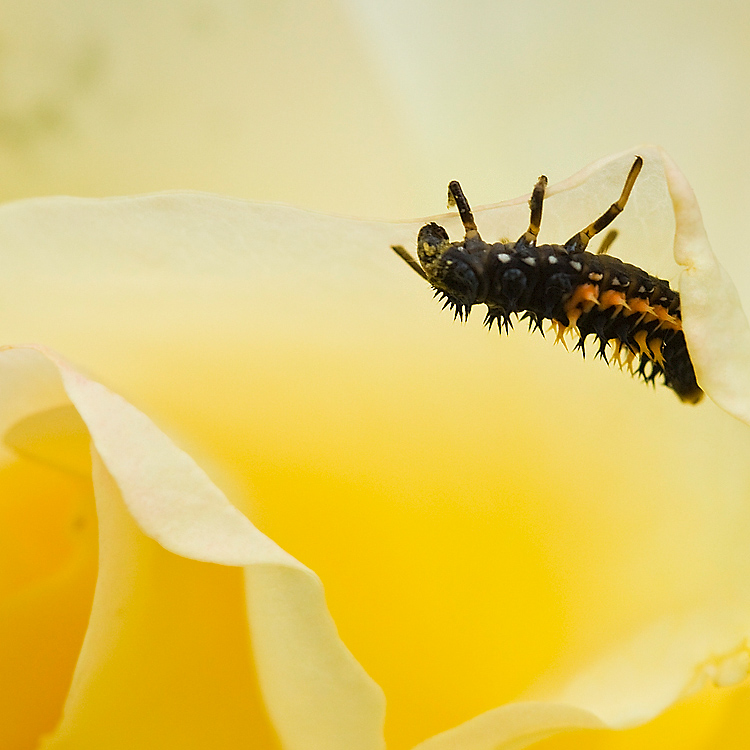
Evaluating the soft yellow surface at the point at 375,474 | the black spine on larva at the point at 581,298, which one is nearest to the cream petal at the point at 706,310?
the soft yellow surface at the point at 375,474

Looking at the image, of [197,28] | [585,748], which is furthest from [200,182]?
[585,748]

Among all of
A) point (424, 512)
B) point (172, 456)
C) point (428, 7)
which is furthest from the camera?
point (428, 7)

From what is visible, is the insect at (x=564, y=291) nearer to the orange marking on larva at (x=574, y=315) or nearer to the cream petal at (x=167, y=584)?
the orange marking on larva at (x=574, y=315)

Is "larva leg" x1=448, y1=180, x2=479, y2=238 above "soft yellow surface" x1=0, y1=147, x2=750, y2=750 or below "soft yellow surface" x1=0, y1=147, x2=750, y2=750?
above

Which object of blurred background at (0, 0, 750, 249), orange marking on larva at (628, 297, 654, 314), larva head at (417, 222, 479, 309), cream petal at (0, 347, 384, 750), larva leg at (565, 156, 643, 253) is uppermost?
blurred background at (0, 0, 750, 249)

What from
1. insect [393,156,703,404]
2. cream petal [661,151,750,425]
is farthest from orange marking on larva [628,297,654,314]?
cream petal [661,151,750,425]

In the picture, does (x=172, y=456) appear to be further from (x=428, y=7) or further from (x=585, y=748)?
(x=428, y=7)

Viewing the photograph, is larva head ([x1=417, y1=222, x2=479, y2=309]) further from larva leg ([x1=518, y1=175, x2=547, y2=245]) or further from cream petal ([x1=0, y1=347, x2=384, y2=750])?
cream petal ([x1=0, y1=347, x2=384, y2=750])
